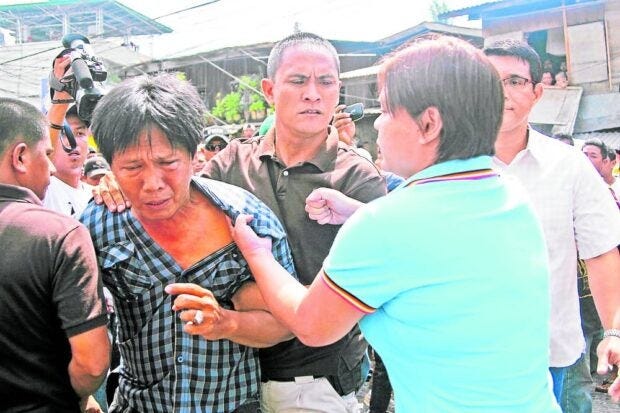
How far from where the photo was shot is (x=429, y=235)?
1.55 meters

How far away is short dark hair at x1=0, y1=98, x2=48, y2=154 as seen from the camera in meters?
2.23

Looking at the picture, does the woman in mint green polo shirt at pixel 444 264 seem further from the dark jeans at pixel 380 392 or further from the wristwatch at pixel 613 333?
the dark jeans at pixel 380 392

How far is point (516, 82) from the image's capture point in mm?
3012

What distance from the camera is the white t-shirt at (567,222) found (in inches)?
112

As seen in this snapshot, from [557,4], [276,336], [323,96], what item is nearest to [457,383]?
[276,336]

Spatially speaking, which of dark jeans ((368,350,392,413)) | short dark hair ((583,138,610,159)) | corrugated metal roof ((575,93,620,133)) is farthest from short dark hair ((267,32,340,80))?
corrugated metal roof ((575,93,620,133))

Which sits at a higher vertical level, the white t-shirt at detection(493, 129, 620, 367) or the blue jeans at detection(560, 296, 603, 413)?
the white t-shirt at detection(493, 129, 620, 367)

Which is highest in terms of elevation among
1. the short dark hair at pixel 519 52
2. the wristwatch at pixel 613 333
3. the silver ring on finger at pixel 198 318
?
the short dark hair at pixel 519 52

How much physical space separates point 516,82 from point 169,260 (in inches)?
74.6

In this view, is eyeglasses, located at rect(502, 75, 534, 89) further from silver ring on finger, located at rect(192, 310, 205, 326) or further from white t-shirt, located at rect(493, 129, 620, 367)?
silver ring on finger, located at rect(192, 310, 205, 326)

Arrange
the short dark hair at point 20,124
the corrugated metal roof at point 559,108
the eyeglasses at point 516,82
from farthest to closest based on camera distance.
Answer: the corrugated metal roof at point 559,108 → the eyeglasses at point 516,82 → the short dark hair at point 20,124

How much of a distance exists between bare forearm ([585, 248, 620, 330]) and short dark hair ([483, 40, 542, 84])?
3.00 ft

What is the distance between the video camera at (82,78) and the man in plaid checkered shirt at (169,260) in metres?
0.56

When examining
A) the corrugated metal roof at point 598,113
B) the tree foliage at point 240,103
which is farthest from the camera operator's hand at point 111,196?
the tree foliage at point 240,103
